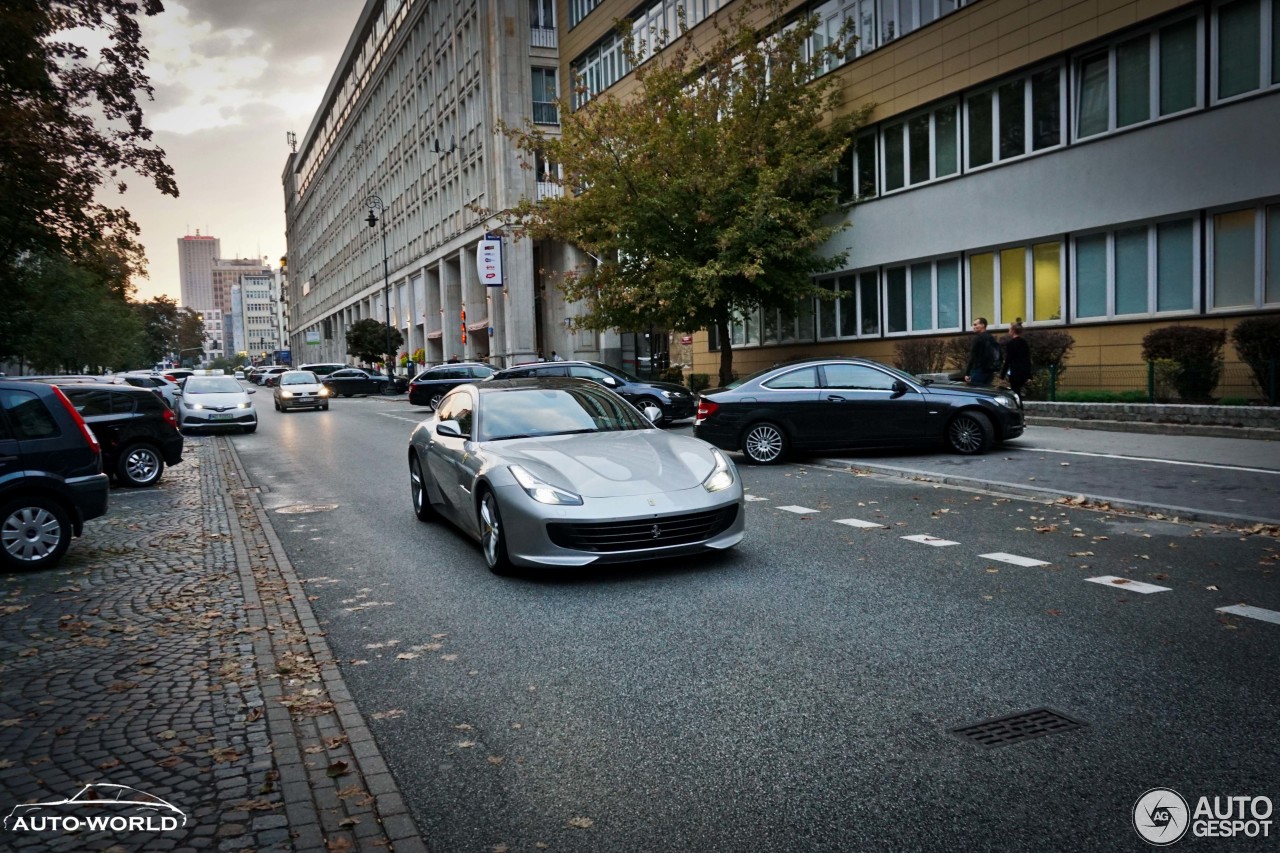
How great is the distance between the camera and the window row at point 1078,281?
18.2 meters

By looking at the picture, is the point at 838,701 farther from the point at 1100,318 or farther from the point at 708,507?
the point at 1100,318

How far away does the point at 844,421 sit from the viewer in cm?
1455

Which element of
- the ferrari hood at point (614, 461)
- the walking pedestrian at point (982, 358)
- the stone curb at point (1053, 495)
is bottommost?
the stone curb at point (1053, 495)

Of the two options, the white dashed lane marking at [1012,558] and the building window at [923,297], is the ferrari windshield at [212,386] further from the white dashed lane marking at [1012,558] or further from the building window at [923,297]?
the white dashed lane marking at [1012,558]

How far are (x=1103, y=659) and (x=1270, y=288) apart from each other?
1561 centimetres

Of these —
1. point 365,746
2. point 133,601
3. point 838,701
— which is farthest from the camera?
point 133,601

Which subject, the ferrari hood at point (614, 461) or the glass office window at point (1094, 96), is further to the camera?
the glass office window at point (1094, 96)

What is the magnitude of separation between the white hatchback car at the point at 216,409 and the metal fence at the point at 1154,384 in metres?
18.8

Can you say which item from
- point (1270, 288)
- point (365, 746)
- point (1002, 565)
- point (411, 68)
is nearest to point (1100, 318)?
point (1270, 288)

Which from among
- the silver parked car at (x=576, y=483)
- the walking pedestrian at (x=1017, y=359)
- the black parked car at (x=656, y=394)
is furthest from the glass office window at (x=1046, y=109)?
the silver parked car at (x=576, y=483)

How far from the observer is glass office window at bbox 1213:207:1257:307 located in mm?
18094

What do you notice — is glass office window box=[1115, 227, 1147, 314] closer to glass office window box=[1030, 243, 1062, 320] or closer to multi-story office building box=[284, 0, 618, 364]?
glass office window box=[1030, 243, 1062, 320]

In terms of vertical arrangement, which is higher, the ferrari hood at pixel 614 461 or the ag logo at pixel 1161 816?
the ferrari hood at pixel 614 461

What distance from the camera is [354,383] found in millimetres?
55375
